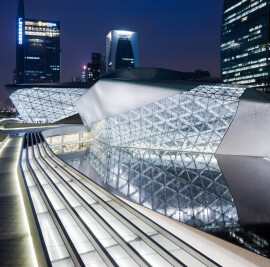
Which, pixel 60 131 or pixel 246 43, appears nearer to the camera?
pixel 60 131

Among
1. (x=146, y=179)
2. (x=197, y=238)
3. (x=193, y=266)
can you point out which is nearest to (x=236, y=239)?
(x=197, y=238)

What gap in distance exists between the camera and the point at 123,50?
129875 millimetres

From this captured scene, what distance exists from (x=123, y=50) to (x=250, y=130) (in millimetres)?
123730

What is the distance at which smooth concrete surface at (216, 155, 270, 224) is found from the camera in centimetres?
676

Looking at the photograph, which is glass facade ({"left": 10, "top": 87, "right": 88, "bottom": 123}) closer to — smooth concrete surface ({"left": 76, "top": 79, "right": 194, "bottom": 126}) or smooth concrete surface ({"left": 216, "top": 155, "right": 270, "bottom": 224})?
smooth concrete surface ({"left": 76, "top": 79, "right": 194, "bottom": 126})

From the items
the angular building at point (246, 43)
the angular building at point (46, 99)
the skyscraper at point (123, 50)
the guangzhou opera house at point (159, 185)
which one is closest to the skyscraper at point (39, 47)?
the skyscraper at point (123, 50)

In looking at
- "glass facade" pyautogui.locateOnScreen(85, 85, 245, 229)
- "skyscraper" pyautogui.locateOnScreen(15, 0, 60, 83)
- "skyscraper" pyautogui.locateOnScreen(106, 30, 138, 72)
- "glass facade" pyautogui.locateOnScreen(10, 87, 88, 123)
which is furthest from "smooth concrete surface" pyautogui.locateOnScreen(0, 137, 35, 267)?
"skyscraper" pyautogui.locateOnScreen(15, 0, 60, 83)

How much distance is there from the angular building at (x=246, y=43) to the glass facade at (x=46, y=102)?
7368cm

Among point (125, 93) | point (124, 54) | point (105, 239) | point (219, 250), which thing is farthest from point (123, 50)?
point (105, 239)

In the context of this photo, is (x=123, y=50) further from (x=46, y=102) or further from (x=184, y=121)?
(x=184, y=121)

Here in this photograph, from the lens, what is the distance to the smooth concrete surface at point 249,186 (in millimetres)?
6756

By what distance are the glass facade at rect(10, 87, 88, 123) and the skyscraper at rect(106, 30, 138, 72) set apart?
9268 centimetres

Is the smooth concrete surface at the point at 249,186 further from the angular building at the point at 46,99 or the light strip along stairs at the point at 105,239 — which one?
the angular building at the point at 46,99

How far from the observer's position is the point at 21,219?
206 inches
